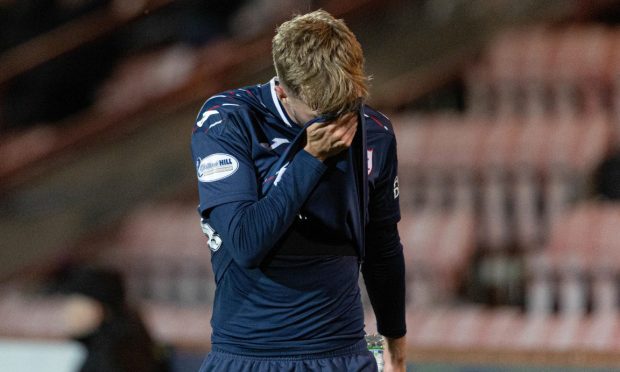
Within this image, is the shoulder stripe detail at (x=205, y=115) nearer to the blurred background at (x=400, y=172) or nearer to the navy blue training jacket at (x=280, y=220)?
the navy blue training jacket at (x=280, y=220)

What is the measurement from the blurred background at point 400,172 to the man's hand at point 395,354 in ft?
5.23

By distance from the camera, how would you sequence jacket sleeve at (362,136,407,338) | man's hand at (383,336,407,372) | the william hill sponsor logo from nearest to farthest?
the william hill sponsor logo → jacket sleeve at (362,136,407,338) → man's hand at (383,336,407,372)

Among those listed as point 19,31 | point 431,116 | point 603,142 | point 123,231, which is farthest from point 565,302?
point 19,31

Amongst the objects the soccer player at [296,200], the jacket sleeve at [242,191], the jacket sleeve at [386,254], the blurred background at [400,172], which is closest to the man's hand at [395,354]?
the jacket sleeve at [386,254]

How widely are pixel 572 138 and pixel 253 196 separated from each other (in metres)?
4.21

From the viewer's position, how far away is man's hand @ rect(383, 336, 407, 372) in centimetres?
253

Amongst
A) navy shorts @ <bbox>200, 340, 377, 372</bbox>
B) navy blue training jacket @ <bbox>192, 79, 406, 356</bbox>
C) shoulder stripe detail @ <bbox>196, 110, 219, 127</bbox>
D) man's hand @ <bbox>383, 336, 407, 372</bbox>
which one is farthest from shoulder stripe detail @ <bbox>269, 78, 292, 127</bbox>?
man's hand @ <bbox>383, 336, 407, 372</bbox>

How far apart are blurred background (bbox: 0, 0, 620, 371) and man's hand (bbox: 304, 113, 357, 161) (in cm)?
216

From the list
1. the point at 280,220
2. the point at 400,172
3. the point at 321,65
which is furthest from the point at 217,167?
the point at 400,172

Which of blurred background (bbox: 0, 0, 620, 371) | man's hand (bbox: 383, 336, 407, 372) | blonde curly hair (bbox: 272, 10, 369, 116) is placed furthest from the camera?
blurred background (bbox: 0, 0, 620, 371)

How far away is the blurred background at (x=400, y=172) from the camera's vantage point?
4.88 meters

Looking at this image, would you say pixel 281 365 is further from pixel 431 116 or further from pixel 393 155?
pixel 431 116

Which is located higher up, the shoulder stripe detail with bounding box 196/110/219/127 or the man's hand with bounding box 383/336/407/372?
the shoulder stripe detail with bounding box 196/110/219/127

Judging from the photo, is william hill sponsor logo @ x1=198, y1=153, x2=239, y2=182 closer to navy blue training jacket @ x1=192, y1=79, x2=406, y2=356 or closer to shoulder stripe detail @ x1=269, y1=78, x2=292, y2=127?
navy blue training jacket @ x1=192, y1=79, x2=406, y2=356
